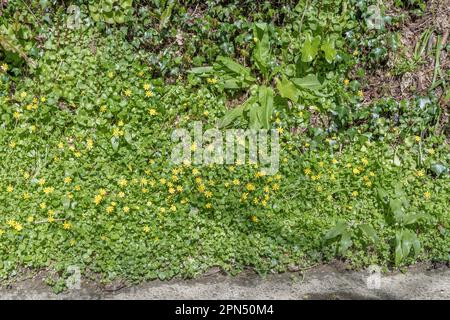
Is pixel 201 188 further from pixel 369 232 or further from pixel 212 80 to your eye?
pixel 369 232

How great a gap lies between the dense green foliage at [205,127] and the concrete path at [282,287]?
0.09 metres

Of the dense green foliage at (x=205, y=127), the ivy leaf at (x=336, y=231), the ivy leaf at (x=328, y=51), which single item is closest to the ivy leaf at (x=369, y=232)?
the dense green foliage at (x=205, y=127)

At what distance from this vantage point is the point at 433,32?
511 cm

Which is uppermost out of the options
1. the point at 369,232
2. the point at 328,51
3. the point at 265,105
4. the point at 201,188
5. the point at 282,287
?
the point at 328,51

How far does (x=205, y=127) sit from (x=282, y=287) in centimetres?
141

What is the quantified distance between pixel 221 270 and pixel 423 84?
244 cm

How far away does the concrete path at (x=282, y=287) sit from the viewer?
12.8 feet

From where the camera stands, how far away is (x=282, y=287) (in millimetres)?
4020

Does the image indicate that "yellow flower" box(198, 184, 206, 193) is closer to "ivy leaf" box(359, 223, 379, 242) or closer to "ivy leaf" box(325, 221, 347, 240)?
"ivy leaf" box(325, 221, 347, 240)

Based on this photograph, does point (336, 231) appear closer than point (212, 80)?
Yes

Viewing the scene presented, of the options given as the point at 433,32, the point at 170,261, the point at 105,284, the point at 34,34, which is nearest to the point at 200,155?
the point at 170,261

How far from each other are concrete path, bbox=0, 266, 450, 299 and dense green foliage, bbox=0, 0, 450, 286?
9cm

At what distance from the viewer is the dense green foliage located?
162 inches

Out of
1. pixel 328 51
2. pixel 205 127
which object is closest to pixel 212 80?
pixel 205 127
